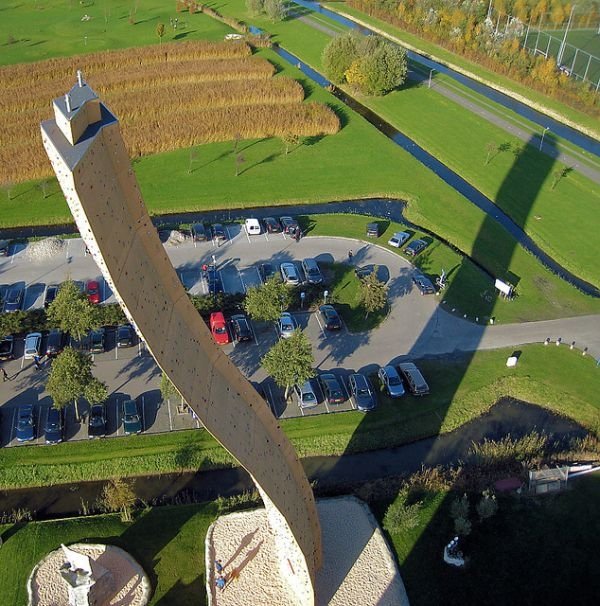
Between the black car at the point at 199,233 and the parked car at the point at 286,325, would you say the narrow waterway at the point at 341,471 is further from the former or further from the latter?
the black car at the point at 199,233

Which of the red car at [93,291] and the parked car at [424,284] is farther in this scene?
the parked car at [424,284]

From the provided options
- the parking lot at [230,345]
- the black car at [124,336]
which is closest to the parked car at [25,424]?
the parking lot at [230,345]

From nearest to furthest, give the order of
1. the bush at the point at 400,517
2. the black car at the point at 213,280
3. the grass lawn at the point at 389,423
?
the bush at the point at 400,517
the grass lawn at the point at 389,423
the black car at the point at 213,280

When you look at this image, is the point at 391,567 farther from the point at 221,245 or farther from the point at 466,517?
the point at 221,245

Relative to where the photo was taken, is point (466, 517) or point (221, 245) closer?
point (466, 517)

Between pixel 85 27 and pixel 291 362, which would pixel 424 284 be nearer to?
pixel 291 362

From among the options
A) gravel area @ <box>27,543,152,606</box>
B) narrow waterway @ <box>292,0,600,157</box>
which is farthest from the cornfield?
gravel area @ <box>27,543,152,606</box>

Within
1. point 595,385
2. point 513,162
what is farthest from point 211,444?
point 513,162
